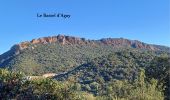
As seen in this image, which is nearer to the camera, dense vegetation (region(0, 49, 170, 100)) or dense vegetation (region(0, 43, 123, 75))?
dense vegetation (region(0, 49, 170, 100))

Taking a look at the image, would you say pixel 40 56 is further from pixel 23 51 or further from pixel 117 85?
pixel 117 85

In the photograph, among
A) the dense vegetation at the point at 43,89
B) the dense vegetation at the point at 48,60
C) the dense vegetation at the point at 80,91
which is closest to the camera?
the dense vegetation at the point at 80,91

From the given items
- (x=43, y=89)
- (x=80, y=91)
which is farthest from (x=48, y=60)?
(x=43, y=89)

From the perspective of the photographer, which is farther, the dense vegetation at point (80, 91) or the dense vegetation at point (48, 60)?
the dense vegetation at point (48, 60)

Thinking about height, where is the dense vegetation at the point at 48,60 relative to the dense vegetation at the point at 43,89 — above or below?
above

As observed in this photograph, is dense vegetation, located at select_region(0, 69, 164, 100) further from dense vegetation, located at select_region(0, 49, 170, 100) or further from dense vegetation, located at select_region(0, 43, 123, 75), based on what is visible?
dense vegetation, located at select_region(0, 43, 123, 75)

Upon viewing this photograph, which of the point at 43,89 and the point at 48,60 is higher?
the point at 48,60

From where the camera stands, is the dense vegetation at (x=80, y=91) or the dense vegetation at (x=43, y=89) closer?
the dense vegetation at (x=80, y=91)

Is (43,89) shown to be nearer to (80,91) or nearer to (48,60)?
(80,91)

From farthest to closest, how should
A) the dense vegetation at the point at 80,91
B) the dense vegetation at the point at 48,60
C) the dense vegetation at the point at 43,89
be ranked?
the dense vegetation at the point at 48,60 → the dense vegetation at the point at 43,89 → the dense vegetation at the point at 80,91

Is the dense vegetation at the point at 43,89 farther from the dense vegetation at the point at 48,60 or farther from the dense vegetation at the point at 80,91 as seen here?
the dense vegetation at the point at 48,60

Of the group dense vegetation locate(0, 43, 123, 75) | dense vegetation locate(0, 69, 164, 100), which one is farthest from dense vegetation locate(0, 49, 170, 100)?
dense vegetation locate(0, 43, 123, 75)

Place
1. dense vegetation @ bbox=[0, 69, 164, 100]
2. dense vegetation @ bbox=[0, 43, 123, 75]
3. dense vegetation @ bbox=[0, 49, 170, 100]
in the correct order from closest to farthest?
dense vegetation @ bbox=[0, 49, 170, 100] < dense vegetation @ bbox=[0, 69, 164, 100] < dense vegetation @ bbox=[0, 43, 123, 75]

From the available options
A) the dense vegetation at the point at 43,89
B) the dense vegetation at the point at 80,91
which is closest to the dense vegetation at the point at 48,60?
the dense vegetation at the point at 80,91
